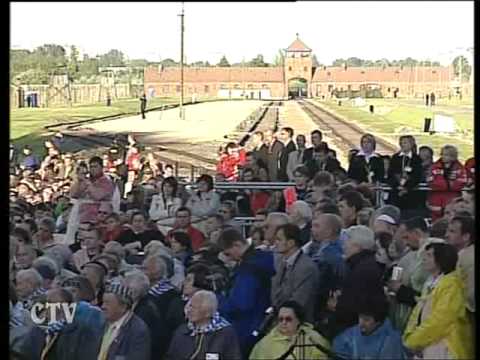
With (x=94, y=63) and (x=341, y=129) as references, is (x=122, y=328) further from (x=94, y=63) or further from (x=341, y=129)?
(x=341, y=129)

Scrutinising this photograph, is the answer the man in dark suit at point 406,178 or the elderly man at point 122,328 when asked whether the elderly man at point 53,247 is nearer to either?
the elderly man at point 122,328

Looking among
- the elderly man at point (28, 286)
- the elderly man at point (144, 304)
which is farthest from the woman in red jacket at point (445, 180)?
the elderly man at point (28, 286)

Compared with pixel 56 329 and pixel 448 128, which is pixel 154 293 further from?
pixel 448 128

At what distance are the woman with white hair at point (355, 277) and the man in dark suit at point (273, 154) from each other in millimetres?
437

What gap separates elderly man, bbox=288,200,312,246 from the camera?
4680mm

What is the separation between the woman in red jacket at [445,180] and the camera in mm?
4578

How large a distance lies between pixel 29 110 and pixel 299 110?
124 centimetres

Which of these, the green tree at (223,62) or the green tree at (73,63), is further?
the green tree at (223,62)

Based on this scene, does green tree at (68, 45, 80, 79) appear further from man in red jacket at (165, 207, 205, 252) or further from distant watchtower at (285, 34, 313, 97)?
distant watchtower at (285, 34, 313, 97)

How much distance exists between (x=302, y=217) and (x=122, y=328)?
0.97 m

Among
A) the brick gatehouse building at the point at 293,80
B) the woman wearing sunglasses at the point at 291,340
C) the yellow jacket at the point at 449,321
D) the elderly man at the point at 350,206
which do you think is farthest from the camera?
the brick gatehouse building at the point at 293,80

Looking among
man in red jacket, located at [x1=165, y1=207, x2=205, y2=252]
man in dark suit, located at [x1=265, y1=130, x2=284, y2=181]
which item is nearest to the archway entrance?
man in dark suit, located at [x1=265, y1=130, x2=284, y2=181]

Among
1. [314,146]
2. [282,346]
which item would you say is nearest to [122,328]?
[282,346]

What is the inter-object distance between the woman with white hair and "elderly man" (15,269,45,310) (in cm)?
134
